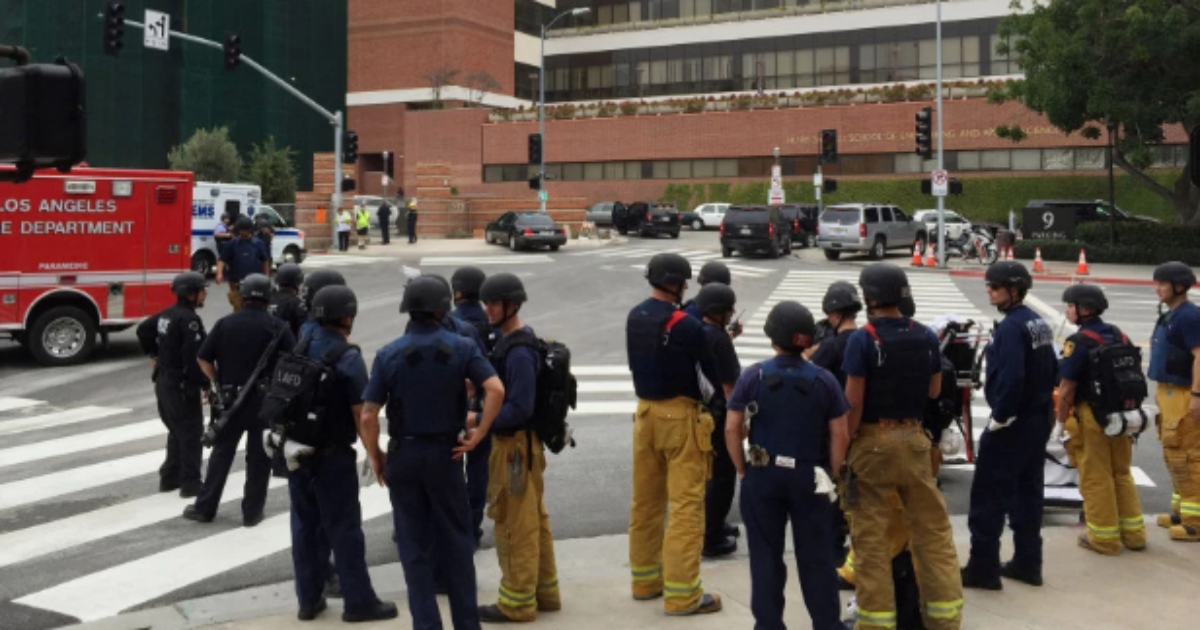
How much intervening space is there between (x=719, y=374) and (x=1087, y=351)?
2.72 m

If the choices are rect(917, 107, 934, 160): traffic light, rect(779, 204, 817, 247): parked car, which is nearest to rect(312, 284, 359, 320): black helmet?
rect(917, 107, 934, 160): traffic light

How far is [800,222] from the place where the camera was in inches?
1708

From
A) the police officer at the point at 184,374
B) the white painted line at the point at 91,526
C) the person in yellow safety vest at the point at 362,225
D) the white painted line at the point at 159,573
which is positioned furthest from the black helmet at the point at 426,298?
the person in yellow safety vest at the point at 362,225

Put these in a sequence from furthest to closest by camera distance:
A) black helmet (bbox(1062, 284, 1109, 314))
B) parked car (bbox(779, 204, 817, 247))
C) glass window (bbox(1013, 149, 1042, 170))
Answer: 1. glass window (bbox(1013, 149, 1042, 170))
2. parked car (bbox(779, 204, 817, 247))
3. black helmet (bbox(1062, 284, 1109, 314))

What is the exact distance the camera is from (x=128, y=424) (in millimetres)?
13125

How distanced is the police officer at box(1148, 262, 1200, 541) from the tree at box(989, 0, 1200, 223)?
27.3 metres

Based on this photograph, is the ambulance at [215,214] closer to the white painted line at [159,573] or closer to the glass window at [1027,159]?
the white painted line at [159,573]

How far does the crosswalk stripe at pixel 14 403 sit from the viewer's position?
1425 centimetres

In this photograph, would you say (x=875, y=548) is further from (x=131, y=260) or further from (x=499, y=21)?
(x=499, y=21)

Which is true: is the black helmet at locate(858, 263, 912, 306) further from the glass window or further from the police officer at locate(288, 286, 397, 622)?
the glass window

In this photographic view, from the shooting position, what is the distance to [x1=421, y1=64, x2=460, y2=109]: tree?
67938 mm

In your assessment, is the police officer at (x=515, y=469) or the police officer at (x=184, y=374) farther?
the police officer at (x=184, y=374)

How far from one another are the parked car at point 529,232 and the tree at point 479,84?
98.3ft

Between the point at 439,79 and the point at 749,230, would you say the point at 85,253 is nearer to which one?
the point at 749,230
